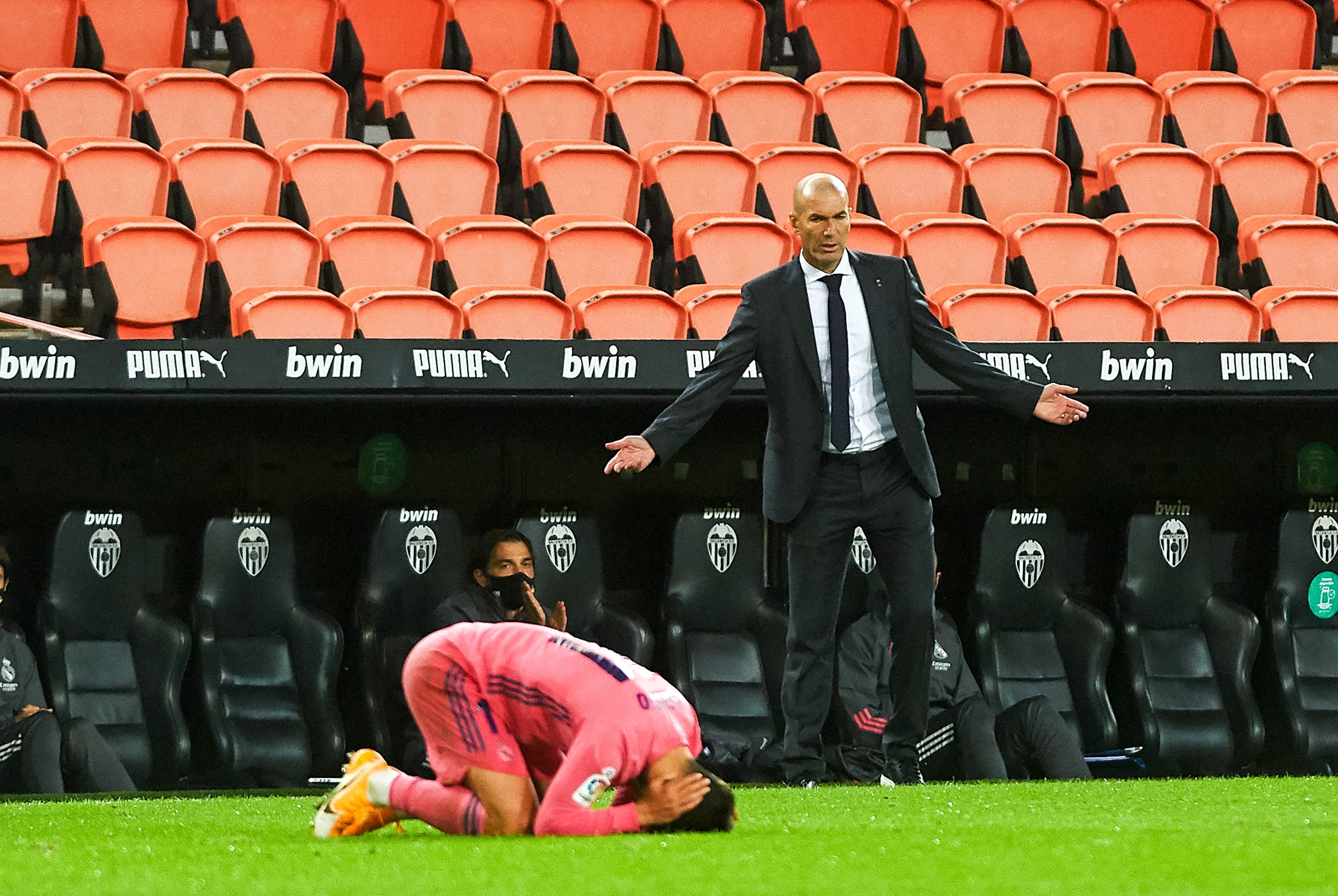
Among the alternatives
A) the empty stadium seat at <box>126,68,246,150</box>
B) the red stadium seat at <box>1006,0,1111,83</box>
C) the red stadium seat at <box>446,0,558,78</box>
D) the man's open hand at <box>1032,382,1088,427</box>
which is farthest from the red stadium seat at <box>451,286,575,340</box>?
the red stadium seat at <box>1006,0,1111,83</box>

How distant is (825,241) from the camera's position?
5.13 m

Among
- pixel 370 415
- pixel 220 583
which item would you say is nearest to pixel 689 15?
pixel 370 415

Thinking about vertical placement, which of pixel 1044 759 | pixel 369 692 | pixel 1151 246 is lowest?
pixel 1044 759

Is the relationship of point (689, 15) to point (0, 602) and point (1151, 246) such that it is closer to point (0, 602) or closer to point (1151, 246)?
point (1151, 246)

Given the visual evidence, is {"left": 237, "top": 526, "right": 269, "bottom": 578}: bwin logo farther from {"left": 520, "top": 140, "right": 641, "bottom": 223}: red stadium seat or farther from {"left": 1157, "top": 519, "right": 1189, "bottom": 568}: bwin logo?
{"left": 1157, "top": 519, "right": 1189, "bottom": 568}: bwin logo

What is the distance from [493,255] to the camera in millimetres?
7785

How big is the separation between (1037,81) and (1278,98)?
1264 millimetres

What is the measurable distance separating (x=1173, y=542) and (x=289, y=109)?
4542mm

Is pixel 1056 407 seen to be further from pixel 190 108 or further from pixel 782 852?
pixel 190 108

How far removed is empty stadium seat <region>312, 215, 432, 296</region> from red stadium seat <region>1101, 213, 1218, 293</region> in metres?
3.16

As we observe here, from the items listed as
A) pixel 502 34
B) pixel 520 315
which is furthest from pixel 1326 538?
pixel 502 34

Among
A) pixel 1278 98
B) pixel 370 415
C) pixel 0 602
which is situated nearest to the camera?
pixel 0 602

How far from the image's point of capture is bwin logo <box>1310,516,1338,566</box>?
7457mm

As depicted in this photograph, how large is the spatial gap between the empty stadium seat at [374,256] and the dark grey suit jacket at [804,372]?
2695mm
